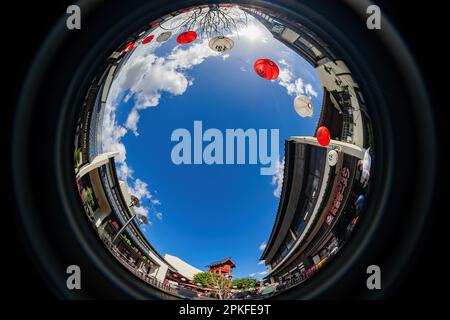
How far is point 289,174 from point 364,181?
436cm

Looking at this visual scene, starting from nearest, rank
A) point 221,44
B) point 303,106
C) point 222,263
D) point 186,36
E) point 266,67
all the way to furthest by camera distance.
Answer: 1. point 186,36
2. point 266,67
3. point 221,44
4. point 303,106
5. point 222,263

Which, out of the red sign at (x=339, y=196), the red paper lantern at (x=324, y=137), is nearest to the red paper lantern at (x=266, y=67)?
the red paper lantern at (x=324, y=137)

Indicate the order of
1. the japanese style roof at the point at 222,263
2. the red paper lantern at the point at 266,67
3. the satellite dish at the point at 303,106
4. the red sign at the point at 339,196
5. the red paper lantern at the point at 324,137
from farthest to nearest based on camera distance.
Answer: the japanese style roof at the point at 222,263 → the satellite dish at the point at 303,106 → the red paper lantern at the point at 266,67 → the red paper lantern at the point at 324,137 → the red sign at the point at 339,196

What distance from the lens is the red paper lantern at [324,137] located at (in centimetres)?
434

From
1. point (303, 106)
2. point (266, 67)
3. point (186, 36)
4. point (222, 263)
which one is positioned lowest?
point (222, 263)

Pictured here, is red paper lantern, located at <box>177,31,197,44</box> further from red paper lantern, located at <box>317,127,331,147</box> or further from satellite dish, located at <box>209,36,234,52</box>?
red paper lantern, located at <box>317,127,331,147</box>

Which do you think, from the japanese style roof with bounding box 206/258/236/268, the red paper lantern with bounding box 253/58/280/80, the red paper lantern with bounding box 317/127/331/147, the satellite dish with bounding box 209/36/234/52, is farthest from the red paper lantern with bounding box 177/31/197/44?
the japanese style roof with bounding box 206/258/236/268

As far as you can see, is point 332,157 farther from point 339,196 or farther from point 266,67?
point 266,67

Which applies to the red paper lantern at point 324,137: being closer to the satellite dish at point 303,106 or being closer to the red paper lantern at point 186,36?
the satellite dish at point 303,106

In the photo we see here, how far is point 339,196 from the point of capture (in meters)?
3.37

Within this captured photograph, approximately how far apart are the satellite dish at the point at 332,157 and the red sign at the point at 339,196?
1.54 feet

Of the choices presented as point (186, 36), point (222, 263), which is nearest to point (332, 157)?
point (186, 36)

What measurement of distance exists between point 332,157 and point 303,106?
5.44 feet
